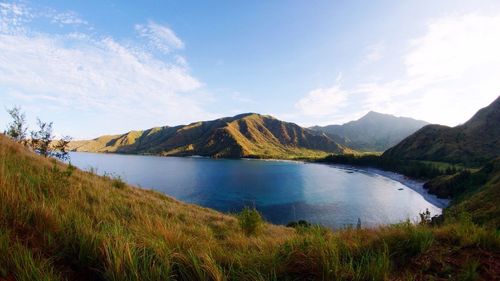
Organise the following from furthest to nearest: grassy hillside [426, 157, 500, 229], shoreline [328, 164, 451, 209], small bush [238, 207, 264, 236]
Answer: shoreline [328, 164, 451, 209], grassy hillside [426, 157, 500, 229], small bush [238, 207, 264, 236]

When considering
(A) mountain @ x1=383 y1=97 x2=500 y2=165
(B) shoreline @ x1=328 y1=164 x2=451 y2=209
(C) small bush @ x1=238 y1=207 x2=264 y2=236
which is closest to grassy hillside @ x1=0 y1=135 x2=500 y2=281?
(C) small bush @ x1=238 y1=207 x2=264 y2=236

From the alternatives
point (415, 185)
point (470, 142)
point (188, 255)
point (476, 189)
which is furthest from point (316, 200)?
point (470, 142)

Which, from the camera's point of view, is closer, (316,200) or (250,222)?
(250,222)

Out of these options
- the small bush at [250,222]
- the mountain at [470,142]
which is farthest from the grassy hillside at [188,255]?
the mountain at [470,142]

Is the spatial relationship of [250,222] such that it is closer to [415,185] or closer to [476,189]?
[476,189]

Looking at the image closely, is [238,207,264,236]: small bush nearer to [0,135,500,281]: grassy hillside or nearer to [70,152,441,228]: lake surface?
[0,135,500,281]: grassy hillside

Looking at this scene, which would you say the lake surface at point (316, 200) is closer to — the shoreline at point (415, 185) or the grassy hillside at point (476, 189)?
the shoreline at point (415, 185)

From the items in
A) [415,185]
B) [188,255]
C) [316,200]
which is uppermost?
[188,255]

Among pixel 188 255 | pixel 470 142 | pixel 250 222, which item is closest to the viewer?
pixel 188 255

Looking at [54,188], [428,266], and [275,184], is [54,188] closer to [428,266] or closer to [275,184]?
[428,266]

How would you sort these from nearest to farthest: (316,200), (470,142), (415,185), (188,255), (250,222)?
(188,255) → (250,222) → (316,200) → (415,185) → (470,142)

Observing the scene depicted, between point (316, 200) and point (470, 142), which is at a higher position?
point (470, 142)

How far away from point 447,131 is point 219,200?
186402mm

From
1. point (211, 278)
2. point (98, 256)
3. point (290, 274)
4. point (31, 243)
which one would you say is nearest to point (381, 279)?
point (290, 274)
